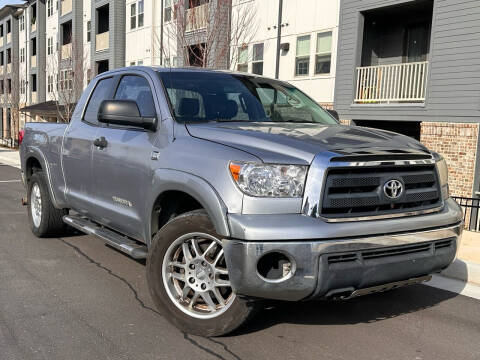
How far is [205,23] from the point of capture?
15766mm

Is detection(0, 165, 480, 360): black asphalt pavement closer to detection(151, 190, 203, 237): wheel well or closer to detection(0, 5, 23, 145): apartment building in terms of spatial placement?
detection(151, 190, 203, 237): wheel well

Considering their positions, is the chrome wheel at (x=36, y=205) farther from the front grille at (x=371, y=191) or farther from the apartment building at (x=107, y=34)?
the apartment building at (x=107, y=34)

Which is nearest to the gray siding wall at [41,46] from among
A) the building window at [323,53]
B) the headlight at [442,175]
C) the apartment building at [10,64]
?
the apartment building at [10,64]

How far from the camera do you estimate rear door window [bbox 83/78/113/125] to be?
512cm

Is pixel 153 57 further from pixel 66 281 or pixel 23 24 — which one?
pixel 23 24

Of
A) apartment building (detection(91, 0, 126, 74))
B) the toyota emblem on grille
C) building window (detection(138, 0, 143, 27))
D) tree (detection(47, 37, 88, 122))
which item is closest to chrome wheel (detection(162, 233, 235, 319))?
the toyota emblem on grille

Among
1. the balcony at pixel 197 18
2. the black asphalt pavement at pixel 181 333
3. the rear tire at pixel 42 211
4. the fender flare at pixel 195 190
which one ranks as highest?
the balcony at pixel 197 18

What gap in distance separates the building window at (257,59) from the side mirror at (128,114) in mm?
14719

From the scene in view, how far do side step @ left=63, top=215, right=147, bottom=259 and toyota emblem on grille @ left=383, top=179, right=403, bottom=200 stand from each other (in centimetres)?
196

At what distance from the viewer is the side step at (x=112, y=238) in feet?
13.4

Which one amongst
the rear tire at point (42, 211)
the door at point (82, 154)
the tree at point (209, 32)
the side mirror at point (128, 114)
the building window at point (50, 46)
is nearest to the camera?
the side mirror at point (128, 114)

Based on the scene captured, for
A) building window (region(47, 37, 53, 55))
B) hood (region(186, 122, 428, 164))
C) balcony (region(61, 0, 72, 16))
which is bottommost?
hood (region(186, 122, 428, 164))

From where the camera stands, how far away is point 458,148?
12609 millimetres

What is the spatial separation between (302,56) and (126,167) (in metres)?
13.8
